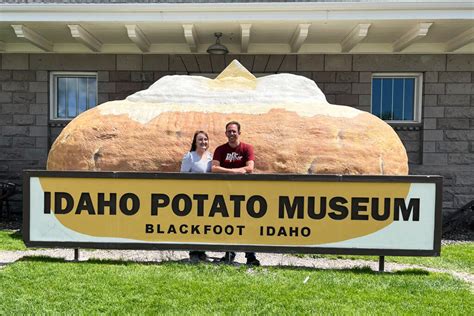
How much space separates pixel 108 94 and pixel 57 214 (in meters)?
4.56

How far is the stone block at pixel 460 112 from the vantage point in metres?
8.34

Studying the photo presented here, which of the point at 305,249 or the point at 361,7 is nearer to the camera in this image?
the point at 305,249

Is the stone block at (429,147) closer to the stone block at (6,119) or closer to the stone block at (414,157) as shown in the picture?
the stone block at (414,157)

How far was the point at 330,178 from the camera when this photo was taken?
4.45 metres

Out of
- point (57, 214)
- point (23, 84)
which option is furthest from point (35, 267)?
point (23, 84)

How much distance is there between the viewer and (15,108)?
8727 millimetres

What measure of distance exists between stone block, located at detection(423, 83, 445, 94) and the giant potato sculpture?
3692mm

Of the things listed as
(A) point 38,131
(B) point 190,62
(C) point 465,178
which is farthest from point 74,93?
(C) point 465,178

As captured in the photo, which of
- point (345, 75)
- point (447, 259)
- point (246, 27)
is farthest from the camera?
point (345, 75)

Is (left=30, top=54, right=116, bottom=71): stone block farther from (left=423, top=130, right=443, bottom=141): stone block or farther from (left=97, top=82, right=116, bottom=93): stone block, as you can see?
(left=423, top=130, right=443, bottom=141): stone block

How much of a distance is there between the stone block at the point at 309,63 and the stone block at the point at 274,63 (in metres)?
0.36

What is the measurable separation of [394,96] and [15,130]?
7.73m

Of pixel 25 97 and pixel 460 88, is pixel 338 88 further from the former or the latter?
pixel 25 97

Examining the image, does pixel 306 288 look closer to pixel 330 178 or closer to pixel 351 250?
pixel 351 250
